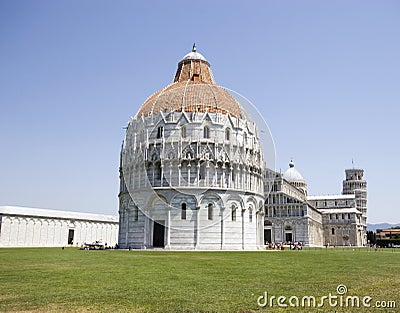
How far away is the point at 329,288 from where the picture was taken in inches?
524

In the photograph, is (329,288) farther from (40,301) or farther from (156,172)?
(156,172)

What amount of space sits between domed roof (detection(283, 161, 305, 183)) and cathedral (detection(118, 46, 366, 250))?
71.1 meters

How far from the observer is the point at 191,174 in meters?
51.4

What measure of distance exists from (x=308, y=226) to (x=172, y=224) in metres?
54.4

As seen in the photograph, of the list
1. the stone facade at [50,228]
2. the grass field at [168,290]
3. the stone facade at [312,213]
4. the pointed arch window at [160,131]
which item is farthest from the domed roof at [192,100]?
the stone facade at [312,213]

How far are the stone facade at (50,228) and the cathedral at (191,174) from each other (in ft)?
79.2

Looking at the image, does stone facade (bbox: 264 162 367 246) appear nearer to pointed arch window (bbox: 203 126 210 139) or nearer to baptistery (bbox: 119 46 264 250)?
baptistery (bbox: 119 46 264 250)

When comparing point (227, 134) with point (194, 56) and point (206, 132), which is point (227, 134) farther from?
point (194, 56)

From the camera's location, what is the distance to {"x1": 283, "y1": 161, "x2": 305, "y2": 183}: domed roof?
129 metres

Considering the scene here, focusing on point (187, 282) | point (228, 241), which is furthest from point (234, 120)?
point (187, 282)

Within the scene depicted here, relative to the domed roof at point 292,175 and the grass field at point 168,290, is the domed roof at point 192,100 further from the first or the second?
the domed roof at point 292,175

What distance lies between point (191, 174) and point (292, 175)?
84743 millimetres

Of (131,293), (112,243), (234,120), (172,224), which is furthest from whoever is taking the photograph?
(112,243)

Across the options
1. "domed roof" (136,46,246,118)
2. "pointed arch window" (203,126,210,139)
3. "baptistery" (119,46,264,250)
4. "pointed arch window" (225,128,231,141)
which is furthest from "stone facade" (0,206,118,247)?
"pointed arch window" (225,128,231,141)
